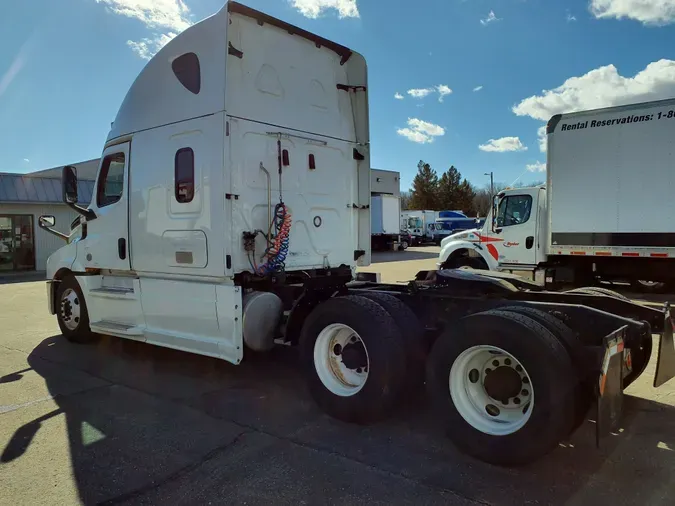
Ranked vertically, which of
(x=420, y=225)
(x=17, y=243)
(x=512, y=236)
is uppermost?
(x=420, y=225)

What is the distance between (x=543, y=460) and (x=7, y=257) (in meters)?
23.9

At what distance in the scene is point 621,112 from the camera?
9797 millimetres

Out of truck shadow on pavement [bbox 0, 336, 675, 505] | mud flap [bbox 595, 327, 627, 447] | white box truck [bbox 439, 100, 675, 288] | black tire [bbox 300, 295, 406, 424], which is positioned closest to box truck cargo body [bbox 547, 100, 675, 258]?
white box truck [bbox 439, 100, 675, 288]

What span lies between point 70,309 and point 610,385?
709 centimetres

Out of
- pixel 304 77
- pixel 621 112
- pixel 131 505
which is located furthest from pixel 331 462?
pixel 621 112

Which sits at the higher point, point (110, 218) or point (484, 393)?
point (110, 218)

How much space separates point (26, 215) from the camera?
21.7m

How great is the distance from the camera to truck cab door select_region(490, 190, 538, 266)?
37.6ft

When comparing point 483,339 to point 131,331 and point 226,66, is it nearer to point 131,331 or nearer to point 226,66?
point 226,66

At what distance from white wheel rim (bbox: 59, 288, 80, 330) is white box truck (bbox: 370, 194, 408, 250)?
26.3m

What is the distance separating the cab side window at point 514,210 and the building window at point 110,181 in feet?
28.2

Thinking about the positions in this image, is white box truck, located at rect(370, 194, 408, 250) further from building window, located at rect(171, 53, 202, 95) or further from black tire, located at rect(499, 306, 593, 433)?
black tire, located at rect(499, 306, 593, 433)

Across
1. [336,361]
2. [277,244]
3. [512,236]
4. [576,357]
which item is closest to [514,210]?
[512,236]

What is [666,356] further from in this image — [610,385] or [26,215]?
[26,215]
